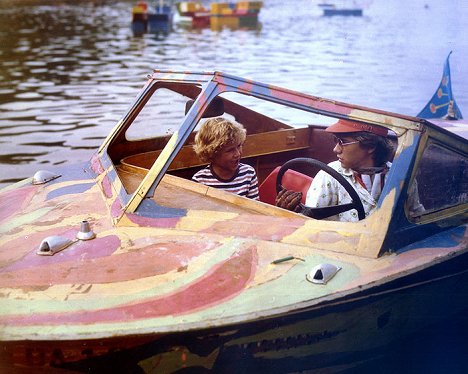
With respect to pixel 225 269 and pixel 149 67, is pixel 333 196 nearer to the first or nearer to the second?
pixel 225 269

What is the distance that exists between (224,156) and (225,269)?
110 centimetres

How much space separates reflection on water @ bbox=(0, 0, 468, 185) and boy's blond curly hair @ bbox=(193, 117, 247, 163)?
5123mm

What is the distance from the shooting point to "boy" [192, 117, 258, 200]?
12.6 ft

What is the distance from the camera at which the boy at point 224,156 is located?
3.83 m

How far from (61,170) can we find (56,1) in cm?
6287

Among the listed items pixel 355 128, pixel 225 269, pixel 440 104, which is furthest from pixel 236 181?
pixel 440 104

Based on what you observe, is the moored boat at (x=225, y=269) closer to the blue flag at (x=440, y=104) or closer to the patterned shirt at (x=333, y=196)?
the patterned shirt at (x=333, y=196)

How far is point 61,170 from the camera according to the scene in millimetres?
4648

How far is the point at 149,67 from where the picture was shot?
19.7 m

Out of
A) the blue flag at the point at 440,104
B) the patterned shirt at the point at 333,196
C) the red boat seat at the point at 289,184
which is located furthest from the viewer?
the blue flag at the point at 440,104

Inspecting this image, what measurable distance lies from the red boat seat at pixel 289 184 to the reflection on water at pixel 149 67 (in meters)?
5.14

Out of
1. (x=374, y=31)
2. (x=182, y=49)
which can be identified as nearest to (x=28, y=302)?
(x=182, y=49)

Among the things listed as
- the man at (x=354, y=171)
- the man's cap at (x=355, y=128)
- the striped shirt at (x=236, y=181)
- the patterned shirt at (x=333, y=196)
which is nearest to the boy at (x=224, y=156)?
the striped shirt at (x=236, y=181)

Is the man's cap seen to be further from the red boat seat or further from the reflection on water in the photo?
the reflection on water
